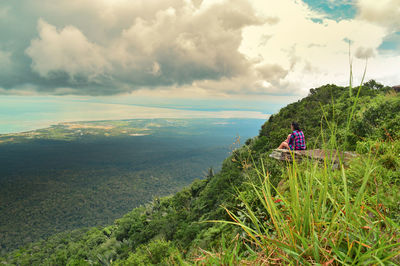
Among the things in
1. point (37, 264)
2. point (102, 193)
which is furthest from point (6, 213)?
point (37, 264)

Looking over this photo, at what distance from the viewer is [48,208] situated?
496ft

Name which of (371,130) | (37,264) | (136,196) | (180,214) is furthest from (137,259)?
(136,196)

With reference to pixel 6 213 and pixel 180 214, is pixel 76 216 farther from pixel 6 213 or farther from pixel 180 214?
pixel 180 214

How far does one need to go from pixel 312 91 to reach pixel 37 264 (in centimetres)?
8882

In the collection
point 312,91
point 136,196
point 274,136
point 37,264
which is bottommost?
point 136,196

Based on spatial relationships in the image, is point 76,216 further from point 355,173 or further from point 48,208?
point 355,173

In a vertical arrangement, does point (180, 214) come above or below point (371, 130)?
below

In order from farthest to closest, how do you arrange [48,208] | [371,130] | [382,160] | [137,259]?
[48,208] → [137,259] → [371,130] → [382,160]

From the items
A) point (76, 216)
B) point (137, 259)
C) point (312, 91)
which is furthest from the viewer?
point (76, 216)

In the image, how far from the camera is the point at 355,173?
320 centimetres

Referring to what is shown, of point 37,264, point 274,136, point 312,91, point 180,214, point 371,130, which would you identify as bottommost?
point 37,264

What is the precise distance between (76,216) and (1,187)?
122479 mm

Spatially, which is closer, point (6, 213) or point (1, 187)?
point (6, 213)

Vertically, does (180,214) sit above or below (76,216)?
above
